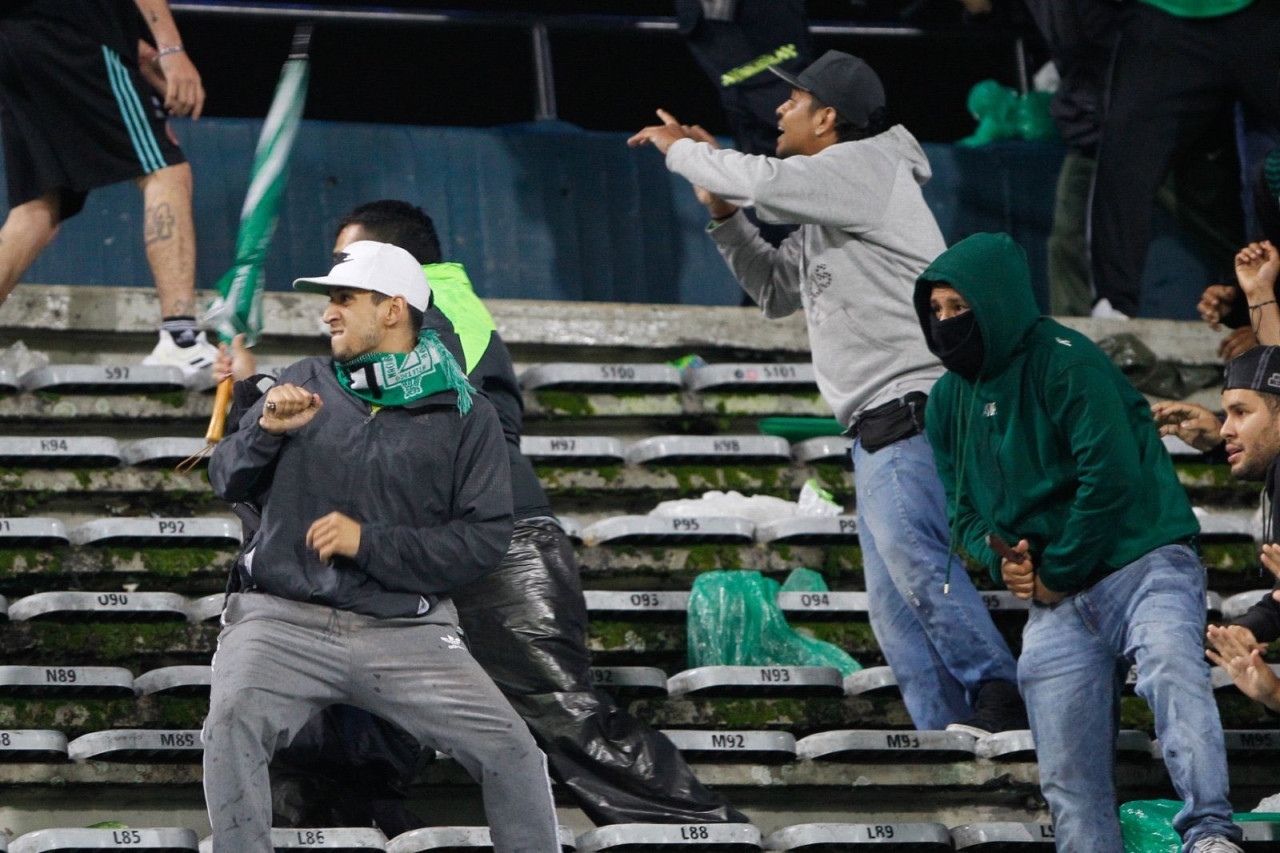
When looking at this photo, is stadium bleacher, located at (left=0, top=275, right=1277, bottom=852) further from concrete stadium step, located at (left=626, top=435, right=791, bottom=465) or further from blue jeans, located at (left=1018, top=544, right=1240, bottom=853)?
blue jeans, located at (left=1018, top=544, right=1240, bottom=853)

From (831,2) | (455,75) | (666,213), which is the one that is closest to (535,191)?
(666,213)

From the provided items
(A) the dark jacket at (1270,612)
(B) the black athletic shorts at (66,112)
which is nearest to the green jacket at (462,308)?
(B) the black athletic shorts at (66,112)

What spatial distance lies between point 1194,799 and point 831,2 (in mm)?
6301

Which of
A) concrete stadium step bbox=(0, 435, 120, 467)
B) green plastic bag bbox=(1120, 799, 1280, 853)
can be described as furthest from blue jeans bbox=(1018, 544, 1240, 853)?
concrete stadium step bbox=(0, 435, 120, 467)

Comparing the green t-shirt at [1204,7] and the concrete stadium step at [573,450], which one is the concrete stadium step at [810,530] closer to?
the concrete stadium step at [573,450]

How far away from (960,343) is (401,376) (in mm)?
1342

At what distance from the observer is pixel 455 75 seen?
1055cm

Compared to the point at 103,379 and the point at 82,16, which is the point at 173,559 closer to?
the point at 103,379

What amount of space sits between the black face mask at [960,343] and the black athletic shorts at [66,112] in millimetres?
2983

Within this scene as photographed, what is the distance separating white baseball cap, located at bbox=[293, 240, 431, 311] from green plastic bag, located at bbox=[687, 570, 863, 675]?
1419 millimetres

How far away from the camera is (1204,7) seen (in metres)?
8.30

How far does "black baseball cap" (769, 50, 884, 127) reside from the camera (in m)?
6.30

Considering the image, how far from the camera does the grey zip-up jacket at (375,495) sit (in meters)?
4.98

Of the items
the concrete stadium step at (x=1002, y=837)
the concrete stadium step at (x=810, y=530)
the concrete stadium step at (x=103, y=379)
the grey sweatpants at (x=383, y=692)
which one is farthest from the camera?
the concrete stadium step at (x=103, y=379)
